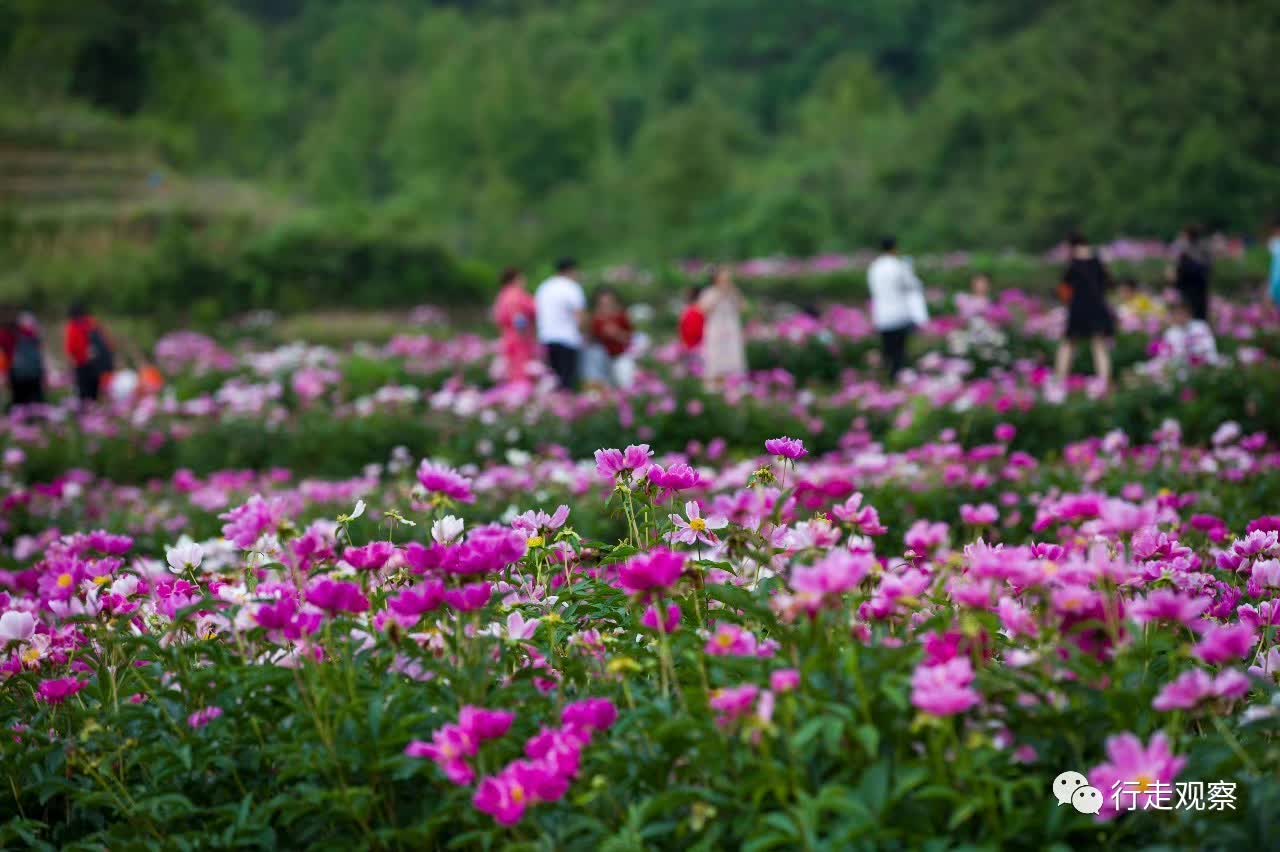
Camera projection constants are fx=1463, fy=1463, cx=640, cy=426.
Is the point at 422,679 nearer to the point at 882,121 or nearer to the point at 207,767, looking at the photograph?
the point at 207,767

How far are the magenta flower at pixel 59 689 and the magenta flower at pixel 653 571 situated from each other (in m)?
1.15

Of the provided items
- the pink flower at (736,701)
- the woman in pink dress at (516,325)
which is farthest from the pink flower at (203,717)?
the woman in pink dress at (516,325)

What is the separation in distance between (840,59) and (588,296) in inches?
1370

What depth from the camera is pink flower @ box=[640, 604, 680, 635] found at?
2363 millimetres

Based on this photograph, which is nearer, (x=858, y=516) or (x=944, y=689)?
(x=944, y=689)

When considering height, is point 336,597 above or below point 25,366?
above

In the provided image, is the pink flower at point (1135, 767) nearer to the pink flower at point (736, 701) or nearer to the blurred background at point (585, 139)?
the pink flower at point (736, 701)

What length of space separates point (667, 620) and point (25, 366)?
11.5m

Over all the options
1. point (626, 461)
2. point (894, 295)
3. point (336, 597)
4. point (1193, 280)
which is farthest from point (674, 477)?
point (1193, 280)

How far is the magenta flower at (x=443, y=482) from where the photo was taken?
2.55 m

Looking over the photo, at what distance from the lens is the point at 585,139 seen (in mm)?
39781

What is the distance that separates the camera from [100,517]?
788 centimetres

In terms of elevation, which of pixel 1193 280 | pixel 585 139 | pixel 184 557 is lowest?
pixel 1193 280

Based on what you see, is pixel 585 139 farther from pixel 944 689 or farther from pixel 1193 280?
pixel 944 689
